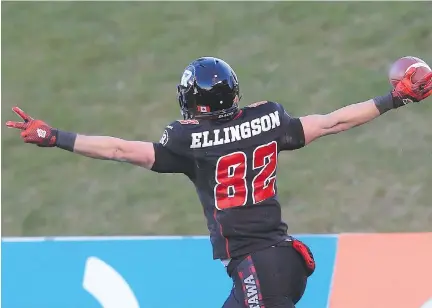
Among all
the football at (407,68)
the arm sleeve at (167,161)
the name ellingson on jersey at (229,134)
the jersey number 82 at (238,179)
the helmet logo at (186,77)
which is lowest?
the jersey number 82 at (238,179)

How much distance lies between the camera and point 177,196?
8.43 meters

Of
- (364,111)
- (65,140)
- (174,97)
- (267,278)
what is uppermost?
(174,97)

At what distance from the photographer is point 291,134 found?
14.6ft

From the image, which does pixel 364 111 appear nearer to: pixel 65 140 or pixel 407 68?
pixel 407 68

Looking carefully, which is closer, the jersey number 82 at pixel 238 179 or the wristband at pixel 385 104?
the jersey number 82 at pixel 238 179

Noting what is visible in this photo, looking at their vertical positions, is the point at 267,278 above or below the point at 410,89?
below

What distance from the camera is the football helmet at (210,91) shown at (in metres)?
4.32

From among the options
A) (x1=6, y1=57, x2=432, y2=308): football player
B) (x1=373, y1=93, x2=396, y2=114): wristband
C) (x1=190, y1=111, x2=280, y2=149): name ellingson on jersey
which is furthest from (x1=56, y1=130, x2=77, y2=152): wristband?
(x1=373, y1=93, x2=396, y2=114): wristband

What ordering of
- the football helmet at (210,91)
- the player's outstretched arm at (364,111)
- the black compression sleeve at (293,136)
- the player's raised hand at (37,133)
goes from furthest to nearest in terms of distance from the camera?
the player's outstretched arm at (364,111), the black compression sleeve at (293,136), the football helmet at (210,91), the player's raised hand at (37,133)

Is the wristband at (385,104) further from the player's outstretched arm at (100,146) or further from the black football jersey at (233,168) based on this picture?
the player's outstretched arm at (100,146)

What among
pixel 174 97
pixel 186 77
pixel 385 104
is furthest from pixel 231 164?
pixel 174 97

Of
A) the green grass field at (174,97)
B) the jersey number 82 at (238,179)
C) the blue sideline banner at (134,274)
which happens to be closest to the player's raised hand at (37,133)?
the jersey number 82 at (238,179)

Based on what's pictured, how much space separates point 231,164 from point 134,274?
2.00m

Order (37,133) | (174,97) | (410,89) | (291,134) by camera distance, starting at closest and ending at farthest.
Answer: (37,133) → (291,134) → (410,89) → (174,97)
